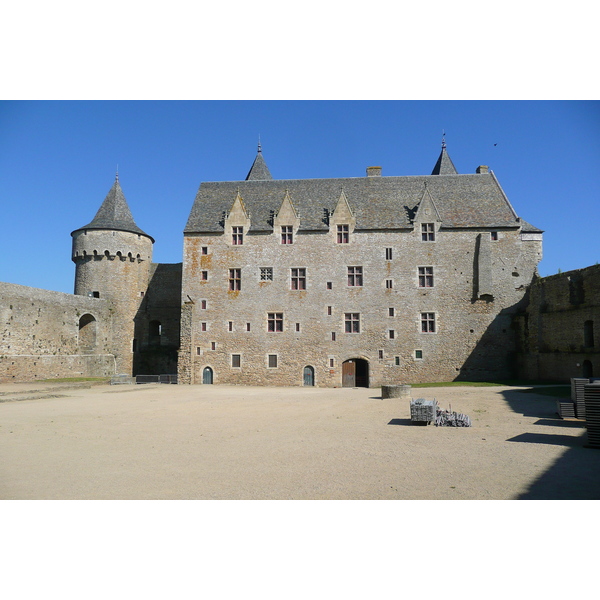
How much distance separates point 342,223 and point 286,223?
4.02 metres

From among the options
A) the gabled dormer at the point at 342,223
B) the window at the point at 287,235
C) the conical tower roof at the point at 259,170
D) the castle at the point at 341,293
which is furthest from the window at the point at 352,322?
the conical tower roof at the point at 259,170

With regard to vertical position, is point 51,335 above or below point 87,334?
below

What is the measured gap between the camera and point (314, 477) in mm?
7809

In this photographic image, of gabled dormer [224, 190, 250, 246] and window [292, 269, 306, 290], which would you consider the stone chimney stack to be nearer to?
window [292, 269, 306, 290]

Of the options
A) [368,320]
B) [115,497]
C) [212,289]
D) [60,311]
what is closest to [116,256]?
[60,311]

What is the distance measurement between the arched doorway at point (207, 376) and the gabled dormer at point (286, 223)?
10.5 m

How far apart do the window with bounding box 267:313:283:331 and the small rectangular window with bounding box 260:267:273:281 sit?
2.57 meters

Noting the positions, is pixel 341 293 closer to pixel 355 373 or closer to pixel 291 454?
pixel 355 373

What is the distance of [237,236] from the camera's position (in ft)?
104


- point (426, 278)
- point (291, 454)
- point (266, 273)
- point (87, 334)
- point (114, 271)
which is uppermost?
point (114, 271)

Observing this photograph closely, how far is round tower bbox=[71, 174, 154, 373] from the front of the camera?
35.8 m

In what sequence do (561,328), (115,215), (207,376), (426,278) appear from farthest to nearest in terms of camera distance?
(115,215) → (207,376) → (426,278) → (561,328)

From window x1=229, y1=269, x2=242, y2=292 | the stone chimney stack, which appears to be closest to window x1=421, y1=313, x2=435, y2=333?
the stone chimney stack

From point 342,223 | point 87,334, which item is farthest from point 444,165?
point 87,334
